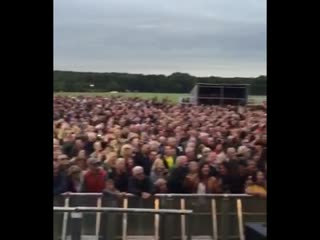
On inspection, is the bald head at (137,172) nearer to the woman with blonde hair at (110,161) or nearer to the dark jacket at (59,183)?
the woman with blonde hair at (110,161)

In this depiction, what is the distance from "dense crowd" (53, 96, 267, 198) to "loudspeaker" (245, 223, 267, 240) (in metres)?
0.09

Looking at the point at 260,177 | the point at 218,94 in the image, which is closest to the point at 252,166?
the point at 260,177

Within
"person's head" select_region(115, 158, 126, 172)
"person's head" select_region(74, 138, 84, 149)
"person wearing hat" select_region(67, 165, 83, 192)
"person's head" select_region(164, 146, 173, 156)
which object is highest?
"person's head" select_region(74, 138, 84, 149)

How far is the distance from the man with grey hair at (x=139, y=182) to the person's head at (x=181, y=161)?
81 mm

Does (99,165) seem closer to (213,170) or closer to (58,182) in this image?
(58,182)

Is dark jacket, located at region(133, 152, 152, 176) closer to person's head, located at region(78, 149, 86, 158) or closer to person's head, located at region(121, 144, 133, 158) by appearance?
person's head, located at region(121, 144, 133, 158)

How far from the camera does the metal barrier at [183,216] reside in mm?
1078

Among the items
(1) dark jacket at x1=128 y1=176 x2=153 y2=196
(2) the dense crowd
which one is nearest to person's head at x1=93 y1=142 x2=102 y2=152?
Answer: (2) the dense crowd

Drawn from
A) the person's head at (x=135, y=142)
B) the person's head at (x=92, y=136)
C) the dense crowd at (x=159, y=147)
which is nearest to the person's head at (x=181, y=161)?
the dense crowd at (x=159, y=147)

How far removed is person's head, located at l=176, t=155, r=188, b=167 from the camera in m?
1.13
